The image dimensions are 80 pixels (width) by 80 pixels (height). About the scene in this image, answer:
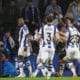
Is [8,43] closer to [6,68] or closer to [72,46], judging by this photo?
[6,68]

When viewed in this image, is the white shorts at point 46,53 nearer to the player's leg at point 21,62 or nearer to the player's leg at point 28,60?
the player's leg at point 28,60

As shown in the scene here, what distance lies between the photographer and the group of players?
16.3 m

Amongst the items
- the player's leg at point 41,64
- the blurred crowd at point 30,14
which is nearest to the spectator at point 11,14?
the blurred crowd at point 30,14

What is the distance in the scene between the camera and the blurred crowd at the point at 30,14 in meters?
17.7

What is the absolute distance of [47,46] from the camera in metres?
16.3

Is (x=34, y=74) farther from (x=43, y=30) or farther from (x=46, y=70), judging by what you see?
(x=43, y=30)

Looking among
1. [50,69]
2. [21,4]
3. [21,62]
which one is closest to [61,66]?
[50,69]

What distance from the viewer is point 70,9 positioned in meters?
18.5

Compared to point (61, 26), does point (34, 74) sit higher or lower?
lower

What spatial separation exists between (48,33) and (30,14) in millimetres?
2507

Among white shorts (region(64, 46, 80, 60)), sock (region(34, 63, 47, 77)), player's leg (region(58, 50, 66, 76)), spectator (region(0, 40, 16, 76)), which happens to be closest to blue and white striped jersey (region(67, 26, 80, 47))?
white shorts (region(64, 46, 80, 60))

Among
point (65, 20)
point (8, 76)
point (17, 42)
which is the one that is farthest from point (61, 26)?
point (8, 76)

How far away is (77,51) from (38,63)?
4.29 ft

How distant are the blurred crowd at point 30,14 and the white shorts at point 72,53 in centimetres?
127
